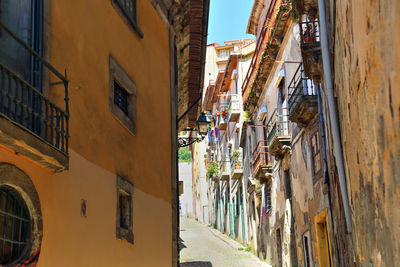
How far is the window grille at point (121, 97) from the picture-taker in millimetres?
9499

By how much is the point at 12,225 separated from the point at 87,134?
2.10m

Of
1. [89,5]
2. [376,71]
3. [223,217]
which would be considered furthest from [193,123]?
[223,217]

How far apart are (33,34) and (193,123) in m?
13.1

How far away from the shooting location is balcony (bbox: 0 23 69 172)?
553cm

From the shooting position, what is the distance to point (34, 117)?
645 cm

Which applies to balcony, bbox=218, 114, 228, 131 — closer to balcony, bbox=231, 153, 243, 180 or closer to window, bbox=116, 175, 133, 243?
balcony, bbox=231, 153, 243, 180

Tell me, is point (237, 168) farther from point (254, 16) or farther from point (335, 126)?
point (335, 126)

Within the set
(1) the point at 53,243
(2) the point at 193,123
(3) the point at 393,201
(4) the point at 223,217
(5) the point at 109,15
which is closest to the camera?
(3) the point at 393,201

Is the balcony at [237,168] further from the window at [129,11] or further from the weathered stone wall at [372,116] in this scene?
the weathered stone wall at [372,116]

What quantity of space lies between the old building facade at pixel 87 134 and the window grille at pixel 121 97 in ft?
0.06

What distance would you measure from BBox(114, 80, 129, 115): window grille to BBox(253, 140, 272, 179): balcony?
1405cm

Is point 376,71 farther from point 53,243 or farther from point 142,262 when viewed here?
point 142,262

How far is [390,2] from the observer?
4.18 m

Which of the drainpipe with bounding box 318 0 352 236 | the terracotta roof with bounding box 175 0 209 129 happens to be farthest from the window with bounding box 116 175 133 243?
the terracotta roof with bounding box 175 0 209 129
